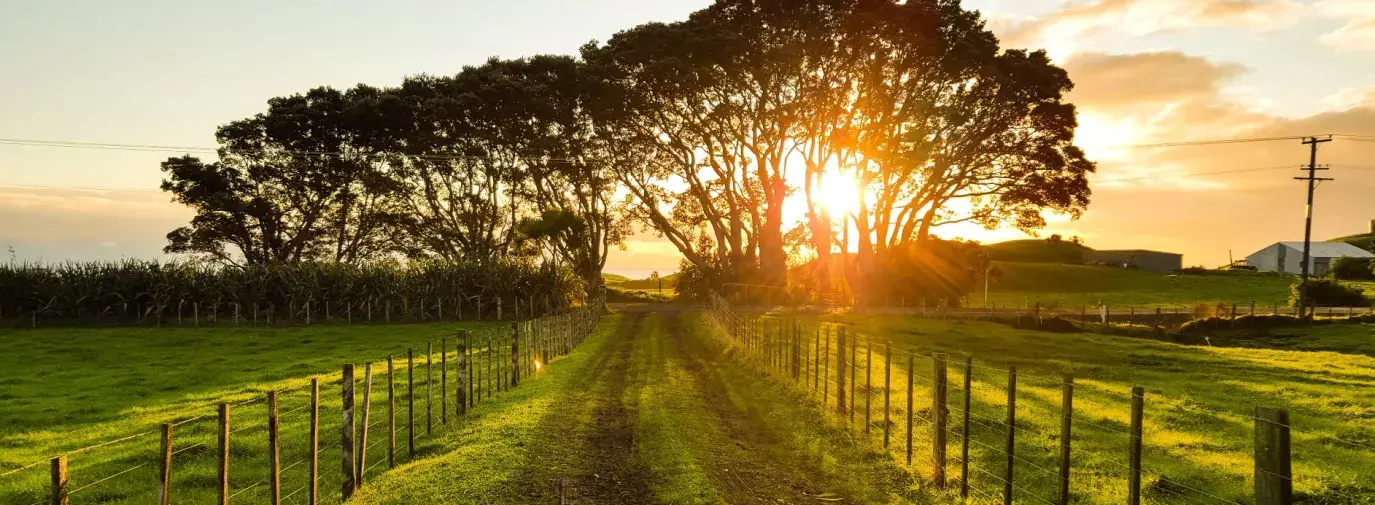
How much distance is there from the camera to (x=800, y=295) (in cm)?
6394

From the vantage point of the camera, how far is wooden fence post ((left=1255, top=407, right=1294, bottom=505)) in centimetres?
668

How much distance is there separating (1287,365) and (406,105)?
183 ft

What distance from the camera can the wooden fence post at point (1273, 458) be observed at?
6680 millimetres

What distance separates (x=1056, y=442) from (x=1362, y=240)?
163 m

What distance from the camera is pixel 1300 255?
119000 mm

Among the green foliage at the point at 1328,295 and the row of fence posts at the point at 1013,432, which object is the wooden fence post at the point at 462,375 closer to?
the row of fence posts at the point at 1013,432

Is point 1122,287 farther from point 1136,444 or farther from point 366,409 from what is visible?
point 366,409

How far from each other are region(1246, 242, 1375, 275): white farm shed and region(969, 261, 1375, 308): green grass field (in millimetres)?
15913

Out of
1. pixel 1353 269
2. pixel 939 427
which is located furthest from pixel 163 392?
pixel 1353 269

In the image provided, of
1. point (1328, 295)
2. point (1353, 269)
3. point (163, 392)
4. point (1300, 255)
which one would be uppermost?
point (1300, 255)

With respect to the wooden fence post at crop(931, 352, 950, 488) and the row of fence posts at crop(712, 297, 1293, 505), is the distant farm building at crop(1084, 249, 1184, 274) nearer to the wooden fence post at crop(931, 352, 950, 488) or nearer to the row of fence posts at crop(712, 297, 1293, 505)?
the row of fence posts at crop(712, 297, 1293, 505)

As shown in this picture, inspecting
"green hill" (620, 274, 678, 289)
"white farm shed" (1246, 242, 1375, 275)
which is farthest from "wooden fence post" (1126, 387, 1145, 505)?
"white farm shed" (1246, 242, 1375, 275)


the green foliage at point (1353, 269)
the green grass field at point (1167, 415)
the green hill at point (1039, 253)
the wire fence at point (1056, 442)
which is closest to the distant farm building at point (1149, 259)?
the green hill at point (1039, 253)

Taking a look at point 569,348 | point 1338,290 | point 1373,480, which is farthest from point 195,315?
point 1338,290
